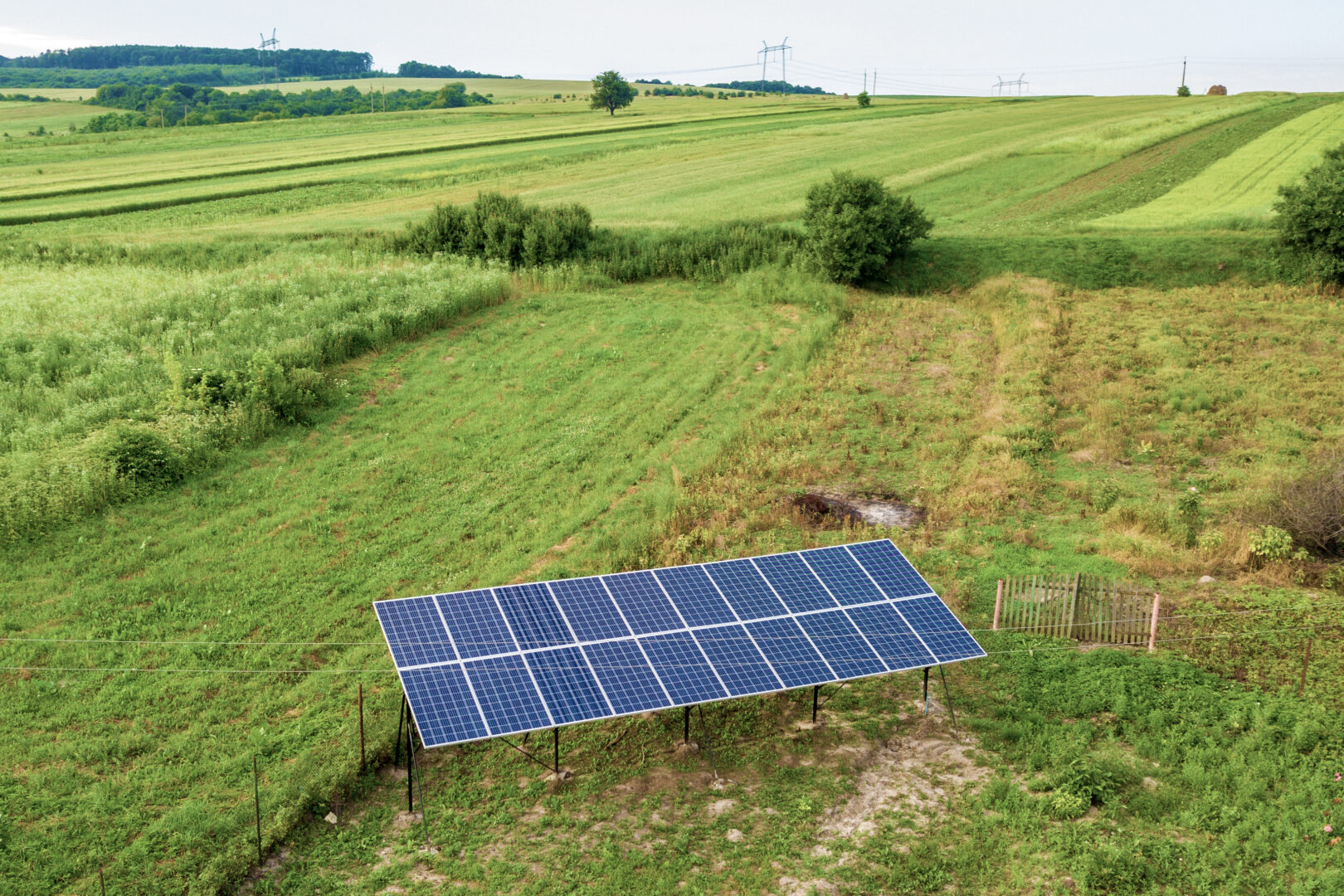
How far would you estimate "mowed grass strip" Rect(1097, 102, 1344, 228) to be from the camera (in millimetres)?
49188

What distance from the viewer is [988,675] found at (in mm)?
18031

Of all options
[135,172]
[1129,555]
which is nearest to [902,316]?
[1129,555]

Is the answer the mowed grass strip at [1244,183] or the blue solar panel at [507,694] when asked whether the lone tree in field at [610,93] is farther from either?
the blue solar panel at [507,694]

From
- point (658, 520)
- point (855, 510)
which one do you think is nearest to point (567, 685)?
point (658, 520)

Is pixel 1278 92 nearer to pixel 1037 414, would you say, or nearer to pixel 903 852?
pixel 1037 414

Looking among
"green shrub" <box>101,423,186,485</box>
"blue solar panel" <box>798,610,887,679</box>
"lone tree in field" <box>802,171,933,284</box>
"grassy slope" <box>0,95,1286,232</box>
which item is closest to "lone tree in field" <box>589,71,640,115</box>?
"grassy slope" <box>0,95,1286,232</box>

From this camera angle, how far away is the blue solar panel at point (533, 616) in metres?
15.6

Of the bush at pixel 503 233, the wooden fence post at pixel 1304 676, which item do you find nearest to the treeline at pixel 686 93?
the bush at pixel 503 233

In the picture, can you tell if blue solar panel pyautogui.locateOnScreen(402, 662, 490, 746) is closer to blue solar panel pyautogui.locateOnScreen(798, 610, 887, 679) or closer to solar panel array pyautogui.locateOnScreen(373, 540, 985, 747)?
solar panel array pyautogui.locateOnScreen(373, 540, 985, 747)

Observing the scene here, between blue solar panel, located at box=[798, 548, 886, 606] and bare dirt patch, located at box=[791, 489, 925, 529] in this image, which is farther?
bare dirt patch, located at box=[791, 489, 925, 529]

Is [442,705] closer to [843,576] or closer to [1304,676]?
[843,576]

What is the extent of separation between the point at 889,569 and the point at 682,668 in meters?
4.92

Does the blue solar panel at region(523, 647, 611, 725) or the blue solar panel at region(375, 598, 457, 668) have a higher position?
the blue solar panel at region(375, 598, 457, 668)

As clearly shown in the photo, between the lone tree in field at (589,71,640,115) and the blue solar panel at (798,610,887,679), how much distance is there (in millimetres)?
96589
